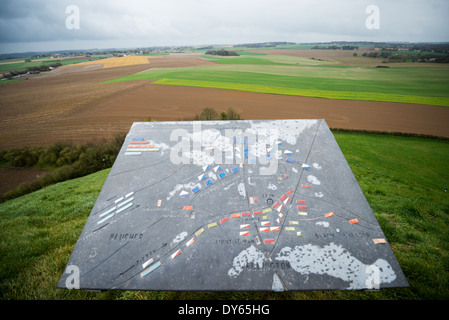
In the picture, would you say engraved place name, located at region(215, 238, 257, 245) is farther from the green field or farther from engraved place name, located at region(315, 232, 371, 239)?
the green field

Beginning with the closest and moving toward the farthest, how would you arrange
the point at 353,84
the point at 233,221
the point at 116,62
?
the point at 233,221, the point at 353,84, the point at 116,62

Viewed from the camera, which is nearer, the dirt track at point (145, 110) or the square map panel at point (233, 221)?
the square map panel at point (233, 221)

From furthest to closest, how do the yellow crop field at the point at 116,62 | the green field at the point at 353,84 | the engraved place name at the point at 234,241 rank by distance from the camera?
the yellow crop field at the point at 116,62 → the green field at the point at 353,84 → the engraved place name at the point at 234,241

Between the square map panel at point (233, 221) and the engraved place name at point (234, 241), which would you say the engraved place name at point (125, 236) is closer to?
the square map panel at point (233, 221)

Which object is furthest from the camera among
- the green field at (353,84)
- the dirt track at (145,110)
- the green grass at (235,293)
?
the green field at (353,84)

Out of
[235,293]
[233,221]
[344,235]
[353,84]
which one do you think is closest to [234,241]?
[233,221]

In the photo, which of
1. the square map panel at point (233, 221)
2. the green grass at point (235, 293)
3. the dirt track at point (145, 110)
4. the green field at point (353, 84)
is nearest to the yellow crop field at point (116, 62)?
the green field at point (353, 84)

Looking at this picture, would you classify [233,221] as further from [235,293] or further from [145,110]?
[145,110]

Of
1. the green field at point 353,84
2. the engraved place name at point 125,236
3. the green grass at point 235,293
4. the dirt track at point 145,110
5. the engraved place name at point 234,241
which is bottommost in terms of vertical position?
the green grass at point 235,293
